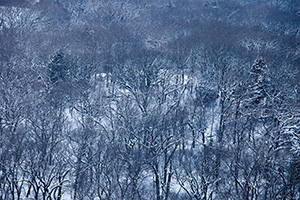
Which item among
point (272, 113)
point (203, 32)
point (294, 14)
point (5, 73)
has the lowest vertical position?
point (272, 113)

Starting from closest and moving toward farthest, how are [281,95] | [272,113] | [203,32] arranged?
[272,113] → [281,95] → [203,32]

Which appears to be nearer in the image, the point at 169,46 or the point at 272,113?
the point at 272,113

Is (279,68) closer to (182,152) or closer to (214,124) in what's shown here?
(214,124)

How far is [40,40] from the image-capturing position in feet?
126

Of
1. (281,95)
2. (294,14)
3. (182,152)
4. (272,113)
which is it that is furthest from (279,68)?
(294,14)

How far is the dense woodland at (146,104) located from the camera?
1741cm

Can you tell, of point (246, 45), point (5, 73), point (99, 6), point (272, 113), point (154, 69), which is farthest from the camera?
point (99, 6)

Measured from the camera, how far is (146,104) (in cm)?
2408

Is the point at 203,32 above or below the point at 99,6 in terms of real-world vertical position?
below

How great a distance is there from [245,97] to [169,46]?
15571 mm

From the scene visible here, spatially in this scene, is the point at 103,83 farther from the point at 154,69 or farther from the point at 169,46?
the point at 169,46

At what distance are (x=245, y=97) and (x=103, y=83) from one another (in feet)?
52.9

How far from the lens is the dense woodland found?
17406 mm

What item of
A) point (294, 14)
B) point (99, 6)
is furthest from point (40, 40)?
point (294, 14)
